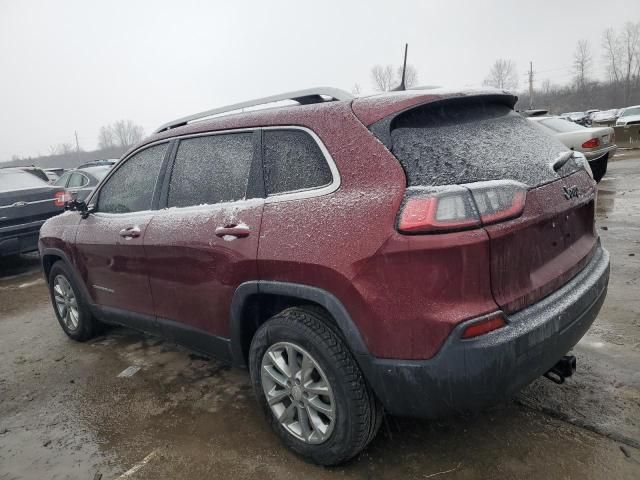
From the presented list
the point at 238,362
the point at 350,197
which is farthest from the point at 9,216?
the point at 350,197

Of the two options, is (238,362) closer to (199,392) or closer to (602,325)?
(199,392)

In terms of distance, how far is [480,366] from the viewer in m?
1.81

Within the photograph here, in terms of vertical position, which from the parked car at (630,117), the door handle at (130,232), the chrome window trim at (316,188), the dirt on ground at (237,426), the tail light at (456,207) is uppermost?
the chrome window trim at (316,188)

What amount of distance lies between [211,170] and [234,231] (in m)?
0.55

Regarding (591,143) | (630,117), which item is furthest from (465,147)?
(630,117)

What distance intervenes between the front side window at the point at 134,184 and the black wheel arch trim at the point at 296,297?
3.79 feet

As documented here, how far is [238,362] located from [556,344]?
1641mm

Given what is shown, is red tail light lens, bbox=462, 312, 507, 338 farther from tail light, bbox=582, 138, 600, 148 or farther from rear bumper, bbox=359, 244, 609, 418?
tail light, bbox=582, 138, 600, 148

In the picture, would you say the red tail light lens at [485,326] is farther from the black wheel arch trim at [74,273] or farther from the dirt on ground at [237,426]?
the black wheel arch trim at [74,273]

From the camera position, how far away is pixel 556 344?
203 centimetres

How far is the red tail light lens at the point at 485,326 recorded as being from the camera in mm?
1810

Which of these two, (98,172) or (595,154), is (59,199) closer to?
(98,172)

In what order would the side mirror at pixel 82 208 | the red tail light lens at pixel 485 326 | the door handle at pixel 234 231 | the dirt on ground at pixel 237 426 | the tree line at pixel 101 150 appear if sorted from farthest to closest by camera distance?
1. the tree line at pixel 101 150
2. the side mirror at pixel 82 208
3. the door handle at pixel 234 231
4. the dirt on ground at pixel 237 426
5. the red tail light lens at pixel 485 326

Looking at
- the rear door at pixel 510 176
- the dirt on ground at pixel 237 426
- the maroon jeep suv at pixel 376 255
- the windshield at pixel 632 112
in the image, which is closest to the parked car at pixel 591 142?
the dirt on ground at pixel 237 426
